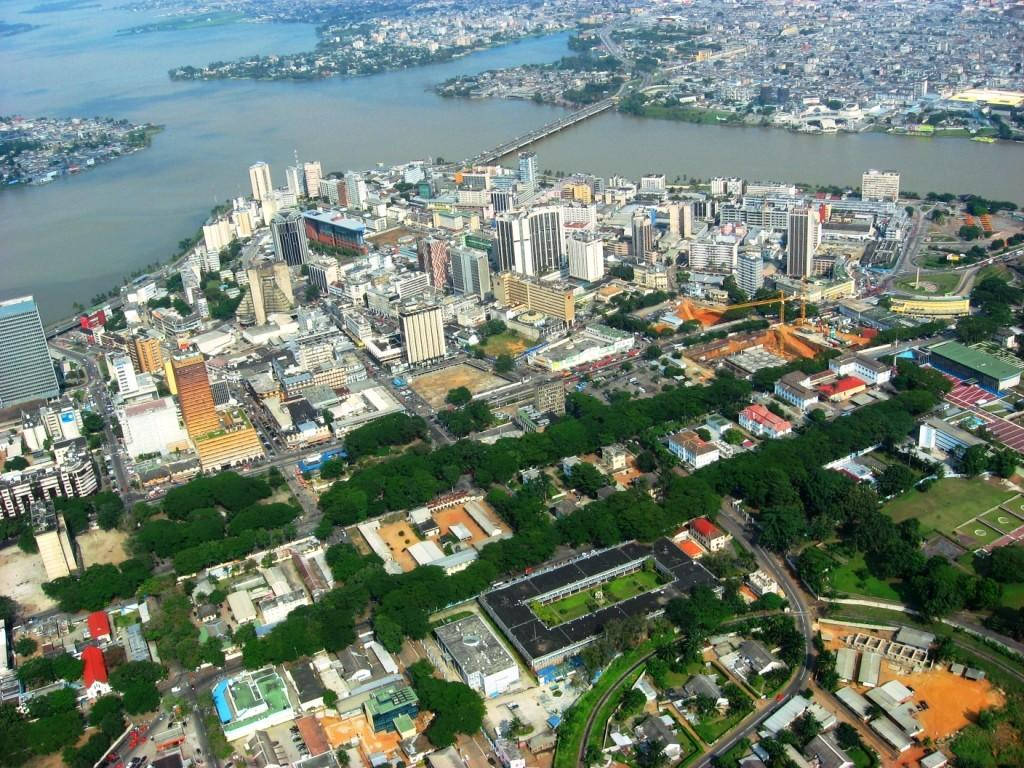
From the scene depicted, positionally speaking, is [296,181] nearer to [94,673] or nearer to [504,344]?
[504,344]

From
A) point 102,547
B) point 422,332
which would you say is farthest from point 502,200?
point 102,547

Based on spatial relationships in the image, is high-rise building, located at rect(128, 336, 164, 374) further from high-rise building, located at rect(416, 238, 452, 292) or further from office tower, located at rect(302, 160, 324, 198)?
office tower, located at rect(302, 160, 324, 198)

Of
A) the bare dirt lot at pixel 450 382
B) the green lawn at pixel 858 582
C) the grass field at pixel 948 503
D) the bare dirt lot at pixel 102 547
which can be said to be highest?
the green lawn at pixel 858 582

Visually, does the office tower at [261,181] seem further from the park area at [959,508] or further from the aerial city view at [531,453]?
the park area at [959,508]

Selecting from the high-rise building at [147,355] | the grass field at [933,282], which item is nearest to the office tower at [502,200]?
the grass field at [933,282]

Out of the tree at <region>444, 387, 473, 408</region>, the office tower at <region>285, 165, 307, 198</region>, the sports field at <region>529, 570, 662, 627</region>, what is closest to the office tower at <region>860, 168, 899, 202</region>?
the tree at <region>444, 387, 473, 408</region>

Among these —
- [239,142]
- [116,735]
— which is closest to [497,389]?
[116,735]
